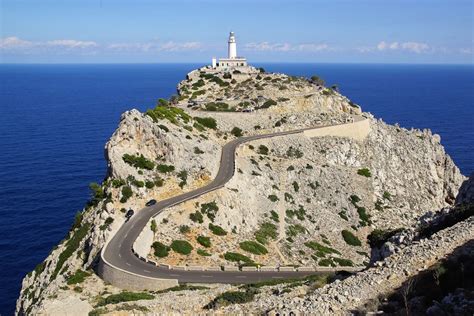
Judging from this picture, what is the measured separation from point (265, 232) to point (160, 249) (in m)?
15.0

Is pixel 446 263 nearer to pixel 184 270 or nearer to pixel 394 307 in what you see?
pixel 394 307

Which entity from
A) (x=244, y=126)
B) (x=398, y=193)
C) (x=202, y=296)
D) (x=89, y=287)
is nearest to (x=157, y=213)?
(x=89, y=287)

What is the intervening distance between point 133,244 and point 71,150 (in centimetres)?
7681

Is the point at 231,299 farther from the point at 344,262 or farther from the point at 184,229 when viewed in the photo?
the point at 344,262

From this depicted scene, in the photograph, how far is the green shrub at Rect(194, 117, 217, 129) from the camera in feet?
→ 233

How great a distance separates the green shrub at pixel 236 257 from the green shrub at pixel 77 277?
39.7ft

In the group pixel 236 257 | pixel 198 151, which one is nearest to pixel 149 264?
pixel 236 257

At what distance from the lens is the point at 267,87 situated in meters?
87.8

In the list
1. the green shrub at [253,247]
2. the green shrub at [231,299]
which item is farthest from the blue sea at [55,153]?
the green shrub at [231,299]

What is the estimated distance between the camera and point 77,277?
116ft

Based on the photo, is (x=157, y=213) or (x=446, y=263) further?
(x=157, y=213)

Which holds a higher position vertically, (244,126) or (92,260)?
(244,126)

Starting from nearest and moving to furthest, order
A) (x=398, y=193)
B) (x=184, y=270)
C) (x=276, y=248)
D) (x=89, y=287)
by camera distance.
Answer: (x=89, y=287), (x=184, y=270), (x=276, y=248), (x=398, y=193)

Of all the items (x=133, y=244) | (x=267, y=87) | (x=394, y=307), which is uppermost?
(x=267, y=87)
